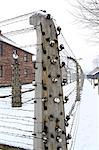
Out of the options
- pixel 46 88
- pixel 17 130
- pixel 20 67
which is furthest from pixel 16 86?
pixel 20 67

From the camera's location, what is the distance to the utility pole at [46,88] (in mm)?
3486

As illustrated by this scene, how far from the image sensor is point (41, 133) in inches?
137

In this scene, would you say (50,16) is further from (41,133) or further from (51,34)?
(41,133)

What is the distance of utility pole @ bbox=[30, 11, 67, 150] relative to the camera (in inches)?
137

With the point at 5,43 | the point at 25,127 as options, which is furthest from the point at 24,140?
the point at 5,43

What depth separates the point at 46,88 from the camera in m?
3.49

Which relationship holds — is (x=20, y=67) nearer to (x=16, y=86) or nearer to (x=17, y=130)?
(x=16, y=86)

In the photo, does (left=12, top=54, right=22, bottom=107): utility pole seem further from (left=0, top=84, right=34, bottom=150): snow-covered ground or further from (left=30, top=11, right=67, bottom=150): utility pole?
(left=30, top=11, right=67, bottom=150): utility pole

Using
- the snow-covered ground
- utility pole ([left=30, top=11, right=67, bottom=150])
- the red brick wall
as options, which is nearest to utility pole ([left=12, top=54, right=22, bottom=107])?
the red brick wall

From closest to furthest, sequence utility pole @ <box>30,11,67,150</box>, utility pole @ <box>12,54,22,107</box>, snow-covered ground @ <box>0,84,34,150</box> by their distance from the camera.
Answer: utility pole @ <box>30,11,67,150</box>, snow-covered ground @ <box>0,84,34,150</box>, utility pole @ <box>12,54,22,107</box>

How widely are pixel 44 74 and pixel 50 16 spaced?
0.73 m

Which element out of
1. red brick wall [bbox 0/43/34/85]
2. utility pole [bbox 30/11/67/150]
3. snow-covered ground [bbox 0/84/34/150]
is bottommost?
snow-covered ground [bbox 0/84/34/150]

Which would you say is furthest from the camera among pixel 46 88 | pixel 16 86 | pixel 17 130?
pixel 16 86

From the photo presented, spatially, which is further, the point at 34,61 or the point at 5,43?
the point at 5,43
